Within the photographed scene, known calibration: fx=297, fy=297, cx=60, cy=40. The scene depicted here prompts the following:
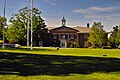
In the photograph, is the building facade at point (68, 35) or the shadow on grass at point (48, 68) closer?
the shadow on grass at point (48, 68)

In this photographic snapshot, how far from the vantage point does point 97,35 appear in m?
89.2

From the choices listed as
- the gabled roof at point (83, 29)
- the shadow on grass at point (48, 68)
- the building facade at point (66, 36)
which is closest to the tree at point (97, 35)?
the building facade at point (66, 36)

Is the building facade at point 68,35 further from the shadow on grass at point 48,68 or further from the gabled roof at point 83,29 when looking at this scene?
the shadow on grass at point 48,68

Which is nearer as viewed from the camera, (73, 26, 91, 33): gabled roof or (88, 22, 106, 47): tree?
(88, 22, 106, 47): tree

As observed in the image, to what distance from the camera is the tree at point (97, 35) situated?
89.2m

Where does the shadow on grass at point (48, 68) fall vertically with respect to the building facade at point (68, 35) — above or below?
below

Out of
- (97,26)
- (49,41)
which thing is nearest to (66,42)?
(49,41)

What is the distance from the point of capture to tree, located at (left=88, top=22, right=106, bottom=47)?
89.2m

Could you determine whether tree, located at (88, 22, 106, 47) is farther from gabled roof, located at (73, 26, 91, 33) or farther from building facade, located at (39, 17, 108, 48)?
gabled roof, located at (73, 26, 91, 33)

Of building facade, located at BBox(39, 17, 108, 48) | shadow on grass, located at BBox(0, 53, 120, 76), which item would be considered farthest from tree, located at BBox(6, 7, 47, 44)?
shadow on grass, located at BBox(0, 53, 120, 76)

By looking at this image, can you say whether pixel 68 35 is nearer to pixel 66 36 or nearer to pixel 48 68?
pixel 66 36

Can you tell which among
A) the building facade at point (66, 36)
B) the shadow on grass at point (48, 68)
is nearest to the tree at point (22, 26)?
the building facade at point (66, 36)

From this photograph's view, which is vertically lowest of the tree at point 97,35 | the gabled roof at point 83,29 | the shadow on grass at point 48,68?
the shadow on grass at point 48,68

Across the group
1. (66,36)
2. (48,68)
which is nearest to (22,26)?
(66,36)
